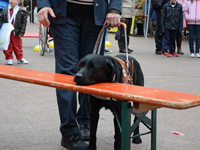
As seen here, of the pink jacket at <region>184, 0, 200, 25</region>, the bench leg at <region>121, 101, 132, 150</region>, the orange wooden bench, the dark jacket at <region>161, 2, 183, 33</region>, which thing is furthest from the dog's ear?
the pink jacket at <region>184, 0, 200, 25</region>

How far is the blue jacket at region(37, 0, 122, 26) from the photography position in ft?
12.6

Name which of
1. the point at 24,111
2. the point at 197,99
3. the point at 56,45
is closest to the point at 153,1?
the point at 24,111

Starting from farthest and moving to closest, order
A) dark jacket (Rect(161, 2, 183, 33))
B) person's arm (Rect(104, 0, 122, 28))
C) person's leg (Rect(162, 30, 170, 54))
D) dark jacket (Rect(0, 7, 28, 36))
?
person's leg (Rect(162, 30, 170, 54)) → dark jacket (Rect(161, 2, 183, 33)) → dark jacket (Rect(0, 7, 28, 36)) → person's arm (Rect(104, 0, 122, 28))

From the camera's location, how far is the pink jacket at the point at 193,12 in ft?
39.2

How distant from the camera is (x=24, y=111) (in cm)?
522

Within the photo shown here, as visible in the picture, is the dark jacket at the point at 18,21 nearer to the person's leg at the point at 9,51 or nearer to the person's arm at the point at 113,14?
the person's leg at the point at 9,51

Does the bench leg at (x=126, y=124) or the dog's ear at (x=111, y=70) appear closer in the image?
the bench leg at (x=126, y=124)

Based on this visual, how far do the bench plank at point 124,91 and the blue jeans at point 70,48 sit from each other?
37cm

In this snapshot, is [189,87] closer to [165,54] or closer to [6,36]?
[6,36]

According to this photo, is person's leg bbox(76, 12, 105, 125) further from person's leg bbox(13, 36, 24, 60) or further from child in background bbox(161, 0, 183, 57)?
child in background bbox(161, 0, 183, 57)

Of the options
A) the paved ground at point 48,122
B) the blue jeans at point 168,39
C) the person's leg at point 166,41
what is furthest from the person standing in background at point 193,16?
the paved ground at point 48,122

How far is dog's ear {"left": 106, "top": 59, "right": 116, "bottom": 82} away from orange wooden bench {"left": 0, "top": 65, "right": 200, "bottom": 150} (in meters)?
0.15

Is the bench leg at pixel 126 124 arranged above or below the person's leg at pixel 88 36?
below

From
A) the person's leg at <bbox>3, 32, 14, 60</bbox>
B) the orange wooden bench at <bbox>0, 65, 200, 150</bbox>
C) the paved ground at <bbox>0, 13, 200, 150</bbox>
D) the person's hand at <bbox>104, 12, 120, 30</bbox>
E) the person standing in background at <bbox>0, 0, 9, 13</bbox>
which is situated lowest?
the paved ground at <bbox>0, 13, 200, 150</bbox>
